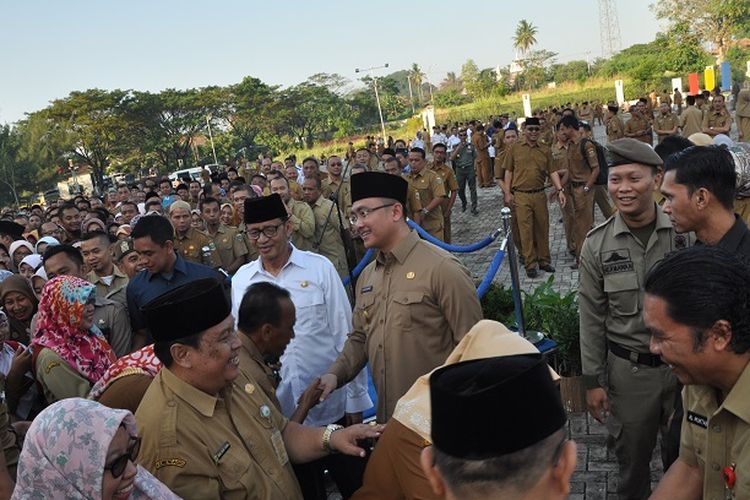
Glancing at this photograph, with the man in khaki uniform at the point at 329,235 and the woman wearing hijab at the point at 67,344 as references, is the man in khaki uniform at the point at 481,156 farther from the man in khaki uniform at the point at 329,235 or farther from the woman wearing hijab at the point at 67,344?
the woman wearing hijab at the point at 67,344

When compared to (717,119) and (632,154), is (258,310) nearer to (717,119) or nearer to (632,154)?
(632,154)

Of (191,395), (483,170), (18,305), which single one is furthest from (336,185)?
(483,170)

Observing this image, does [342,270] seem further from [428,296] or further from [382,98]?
[382,98]

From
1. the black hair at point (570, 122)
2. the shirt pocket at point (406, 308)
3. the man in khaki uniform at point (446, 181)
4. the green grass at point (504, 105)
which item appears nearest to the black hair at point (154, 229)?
the shirt pocket at point (406, 308)

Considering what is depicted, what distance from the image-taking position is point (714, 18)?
1941 inches

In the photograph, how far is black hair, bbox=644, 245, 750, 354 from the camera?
183 cm

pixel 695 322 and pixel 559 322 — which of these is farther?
pixel 559 322

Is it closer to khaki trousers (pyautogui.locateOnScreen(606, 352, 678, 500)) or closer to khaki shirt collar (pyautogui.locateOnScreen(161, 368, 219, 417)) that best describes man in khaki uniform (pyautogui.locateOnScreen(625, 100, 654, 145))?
khaki trousers (pyautogui.locateOnScreen(606, 352, 678, 500))

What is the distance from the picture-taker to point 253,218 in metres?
4.06

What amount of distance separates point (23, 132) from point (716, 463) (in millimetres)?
51964

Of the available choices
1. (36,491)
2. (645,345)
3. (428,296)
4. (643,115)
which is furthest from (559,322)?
(643,115)

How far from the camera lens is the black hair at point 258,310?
2.96 meters

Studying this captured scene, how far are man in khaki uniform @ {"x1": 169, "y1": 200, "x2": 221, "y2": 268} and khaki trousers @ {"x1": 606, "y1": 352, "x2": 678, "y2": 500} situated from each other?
4.89 m

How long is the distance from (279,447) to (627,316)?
1809 millimetres
